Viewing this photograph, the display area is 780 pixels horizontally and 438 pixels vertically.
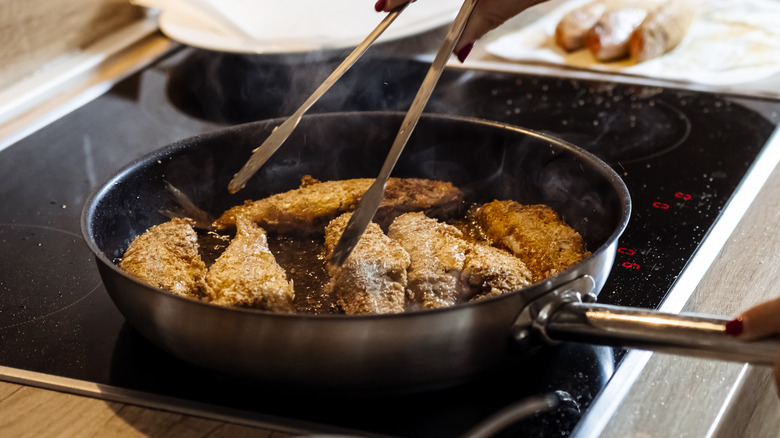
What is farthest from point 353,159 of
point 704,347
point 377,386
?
point 704,347

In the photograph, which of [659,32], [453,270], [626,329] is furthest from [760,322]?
[659,32]

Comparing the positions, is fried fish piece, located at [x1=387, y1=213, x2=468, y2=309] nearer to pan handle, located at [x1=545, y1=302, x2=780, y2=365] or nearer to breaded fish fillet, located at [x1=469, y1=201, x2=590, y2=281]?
breaded fish fillet, located at [x1=469, y1=201, x2=590, y2=281]

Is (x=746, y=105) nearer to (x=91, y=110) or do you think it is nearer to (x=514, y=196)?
(x=514, y=196)

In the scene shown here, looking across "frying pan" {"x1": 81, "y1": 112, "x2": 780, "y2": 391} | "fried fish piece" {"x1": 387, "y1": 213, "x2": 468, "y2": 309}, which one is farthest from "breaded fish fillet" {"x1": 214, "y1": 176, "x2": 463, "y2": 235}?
"frying pan" {"x1": 81, "y1": 112, "x2": 780, "y2": 391}

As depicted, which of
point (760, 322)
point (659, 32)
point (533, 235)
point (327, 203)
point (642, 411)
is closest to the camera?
point (760, 322)

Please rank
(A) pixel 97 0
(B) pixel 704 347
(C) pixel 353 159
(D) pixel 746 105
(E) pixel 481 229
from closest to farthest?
(B) pixel 704 347 → (E) pixel 481 229 → (C) pixel 353 159 → (D) pixel 746 105 → (A) pixel 97 0

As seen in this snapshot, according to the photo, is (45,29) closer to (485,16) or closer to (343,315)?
(485,16)
